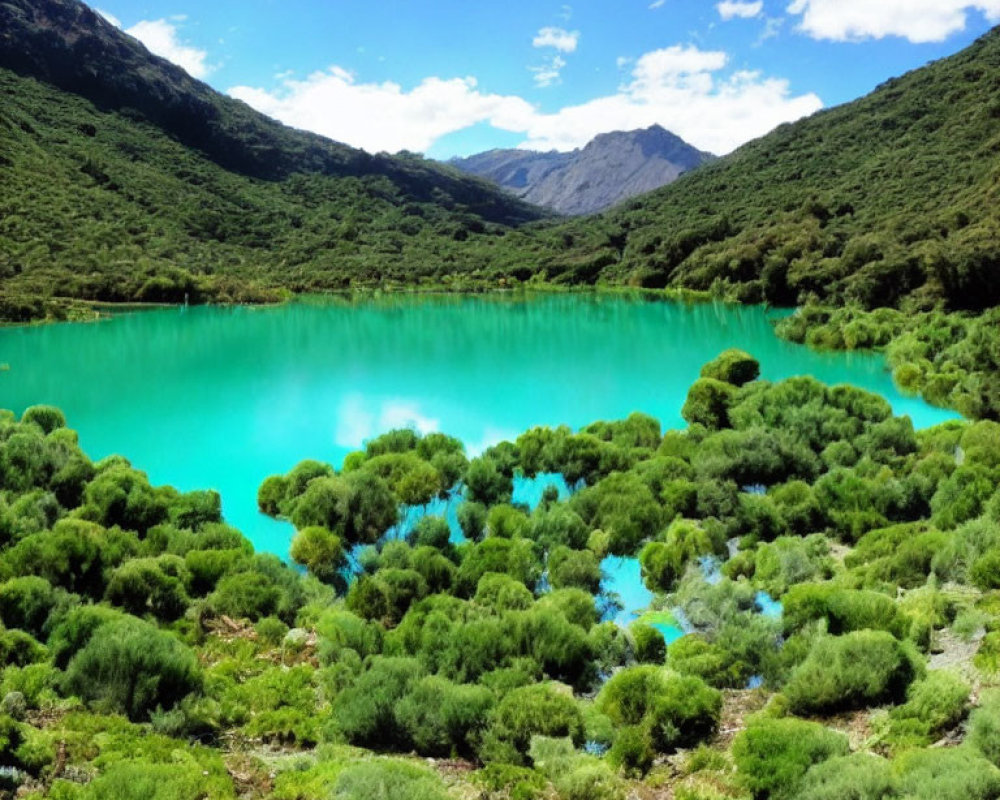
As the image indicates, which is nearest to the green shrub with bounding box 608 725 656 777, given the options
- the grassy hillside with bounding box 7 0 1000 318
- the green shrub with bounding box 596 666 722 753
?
the green shrub with bounding box 596 666 722 753

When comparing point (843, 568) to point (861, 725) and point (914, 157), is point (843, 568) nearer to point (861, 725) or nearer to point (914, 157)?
point (861, 725)

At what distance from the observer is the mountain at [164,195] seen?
90188 millimetres

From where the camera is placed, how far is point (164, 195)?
130 meters

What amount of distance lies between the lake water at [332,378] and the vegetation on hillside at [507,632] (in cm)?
362

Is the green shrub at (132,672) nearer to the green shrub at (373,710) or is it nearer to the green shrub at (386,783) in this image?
the green shrub at (373,710)

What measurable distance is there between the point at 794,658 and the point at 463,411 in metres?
21.7

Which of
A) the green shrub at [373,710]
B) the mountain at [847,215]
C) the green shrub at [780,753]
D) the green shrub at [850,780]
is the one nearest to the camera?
the green shrub at [850,780]

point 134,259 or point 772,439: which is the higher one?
point 134,259

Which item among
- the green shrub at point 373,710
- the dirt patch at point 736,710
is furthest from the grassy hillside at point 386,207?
the green shrub at point 373,710

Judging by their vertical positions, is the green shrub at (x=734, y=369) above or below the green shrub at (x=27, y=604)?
above

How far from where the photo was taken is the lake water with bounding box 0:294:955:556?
26.8 m

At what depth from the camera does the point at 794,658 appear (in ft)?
37.2

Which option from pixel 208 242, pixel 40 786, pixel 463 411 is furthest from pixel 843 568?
pixel 208 242

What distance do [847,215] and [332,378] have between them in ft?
250
